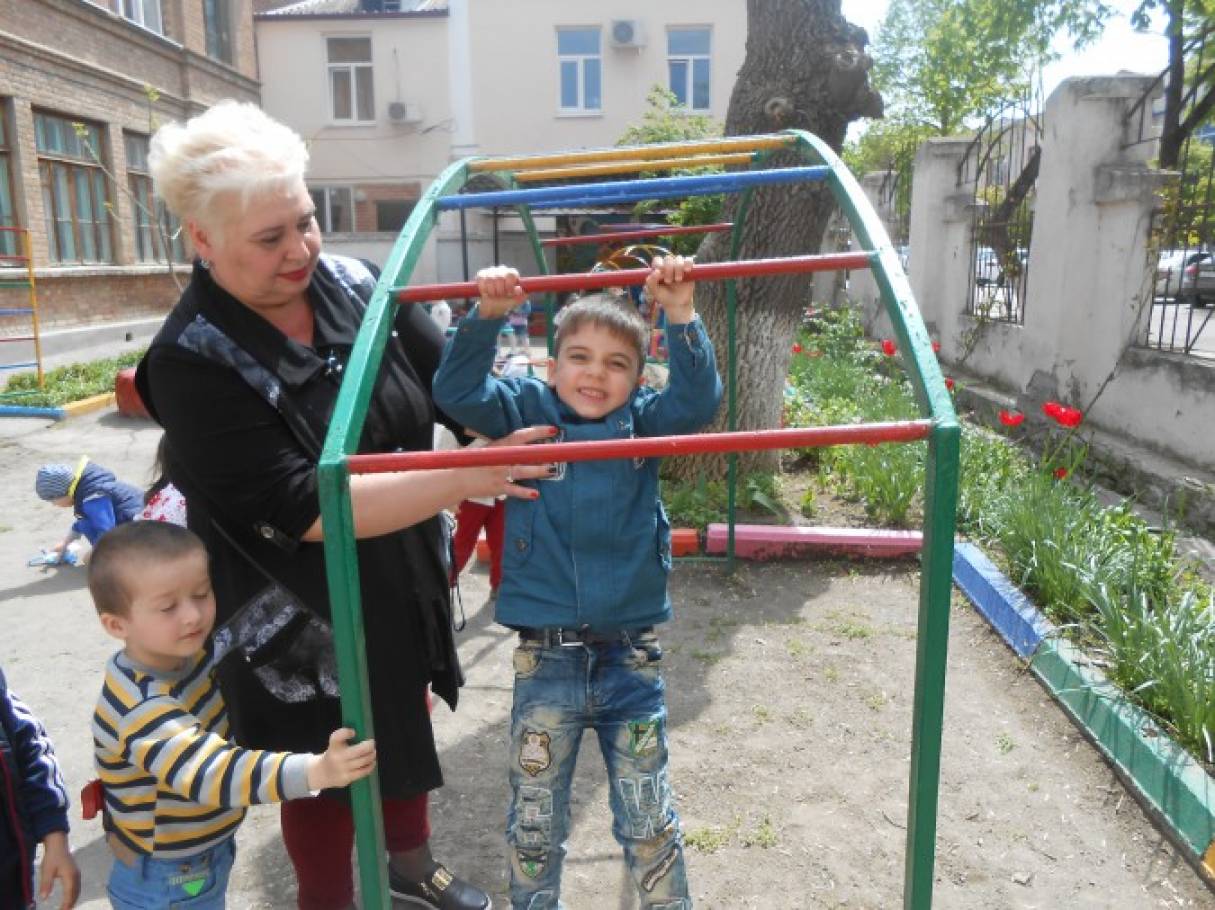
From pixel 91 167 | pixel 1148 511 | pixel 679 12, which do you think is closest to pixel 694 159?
pixel 1148 511

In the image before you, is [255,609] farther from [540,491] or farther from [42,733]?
[540,491]

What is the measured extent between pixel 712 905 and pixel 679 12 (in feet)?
63.6

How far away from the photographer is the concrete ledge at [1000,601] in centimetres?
327

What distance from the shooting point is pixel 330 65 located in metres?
19.6

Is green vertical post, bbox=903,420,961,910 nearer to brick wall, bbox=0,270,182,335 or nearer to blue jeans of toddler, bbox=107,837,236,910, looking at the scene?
blue jeans of toddler, bbox=107,837,236,910

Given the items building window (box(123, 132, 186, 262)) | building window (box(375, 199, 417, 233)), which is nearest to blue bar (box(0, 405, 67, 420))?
building window (box(123, 132, 186, 262))

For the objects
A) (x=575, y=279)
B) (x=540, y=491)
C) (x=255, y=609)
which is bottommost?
(x=255, y=609)

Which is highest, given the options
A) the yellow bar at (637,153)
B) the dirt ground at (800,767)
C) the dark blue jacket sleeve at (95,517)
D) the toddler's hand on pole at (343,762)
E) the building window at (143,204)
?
the building window at (143,204)

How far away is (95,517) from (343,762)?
3.19m

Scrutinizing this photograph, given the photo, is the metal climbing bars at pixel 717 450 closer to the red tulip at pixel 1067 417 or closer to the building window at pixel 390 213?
the red tulip at pixel 1067 417

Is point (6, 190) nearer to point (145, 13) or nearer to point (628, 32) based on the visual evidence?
point (145, 13)

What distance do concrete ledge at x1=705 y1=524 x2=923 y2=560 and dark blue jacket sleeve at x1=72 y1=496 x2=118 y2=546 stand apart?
2.55 meters

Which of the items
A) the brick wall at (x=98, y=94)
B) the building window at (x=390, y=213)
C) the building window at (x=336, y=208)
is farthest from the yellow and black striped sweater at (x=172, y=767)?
the building window at (x=336, y=208)

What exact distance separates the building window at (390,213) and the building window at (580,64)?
3811 millimetres
